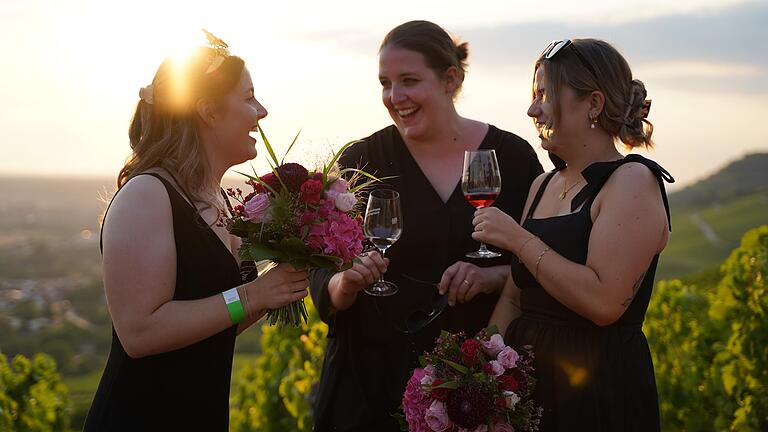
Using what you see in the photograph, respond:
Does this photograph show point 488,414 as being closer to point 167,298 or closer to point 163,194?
point 167,298

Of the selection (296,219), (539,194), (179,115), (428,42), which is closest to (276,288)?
(296,219)

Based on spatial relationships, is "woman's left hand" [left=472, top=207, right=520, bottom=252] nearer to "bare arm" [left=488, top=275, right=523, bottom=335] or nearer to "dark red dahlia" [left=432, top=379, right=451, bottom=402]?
"bare arm" [left=488, top=275, right=523, bottom=335]

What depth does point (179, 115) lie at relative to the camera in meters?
3.28

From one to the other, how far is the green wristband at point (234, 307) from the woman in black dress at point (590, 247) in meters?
1.10

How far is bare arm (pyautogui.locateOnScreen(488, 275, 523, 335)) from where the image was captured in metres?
3.85

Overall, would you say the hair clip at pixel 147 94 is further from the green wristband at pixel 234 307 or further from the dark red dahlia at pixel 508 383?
the dark red dahlia at pixel 508 383

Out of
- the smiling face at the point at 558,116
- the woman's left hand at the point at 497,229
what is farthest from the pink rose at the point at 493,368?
the smiling face at the point at 558,116

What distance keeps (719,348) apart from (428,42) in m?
4.22

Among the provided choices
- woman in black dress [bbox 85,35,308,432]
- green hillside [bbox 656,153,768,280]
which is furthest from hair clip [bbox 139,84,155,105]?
green hillside [bbox 656,153,768,280]

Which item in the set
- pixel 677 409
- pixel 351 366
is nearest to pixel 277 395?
pixel 351 366

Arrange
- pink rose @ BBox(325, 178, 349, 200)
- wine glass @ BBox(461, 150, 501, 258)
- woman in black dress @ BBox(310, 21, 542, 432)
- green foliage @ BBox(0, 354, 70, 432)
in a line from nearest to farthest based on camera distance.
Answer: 1. pink rose @ BBox(325, 178, 349, 200)
2. wine glass @ BBox(461, 150, 501, 258)
3. woman in black dress @ BBox(310, 21, 542, 432)
4. green foliage @ BBox(0, 354, 70, 432)

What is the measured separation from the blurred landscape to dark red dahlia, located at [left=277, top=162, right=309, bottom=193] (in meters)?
0.85

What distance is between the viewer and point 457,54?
450 cm

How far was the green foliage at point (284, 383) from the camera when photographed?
260 inches
